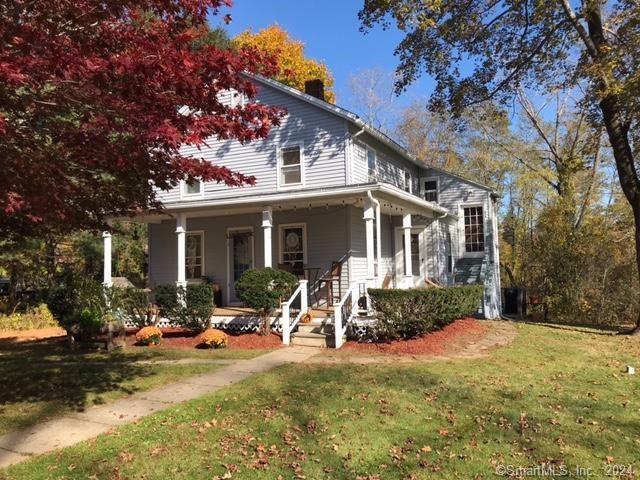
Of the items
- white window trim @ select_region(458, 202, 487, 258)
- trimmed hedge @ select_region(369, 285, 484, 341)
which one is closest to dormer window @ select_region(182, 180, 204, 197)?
trimmed hedge @ select_region(369, 285, 484, 341)

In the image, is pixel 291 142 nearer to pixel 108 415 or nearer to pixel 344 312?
pixel 344 312

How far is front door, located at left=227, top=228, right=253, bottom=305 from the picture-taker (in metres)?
15.6

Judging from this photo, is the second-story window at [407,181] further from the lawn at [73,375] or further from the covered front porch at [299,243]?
the lawn at [73,375]

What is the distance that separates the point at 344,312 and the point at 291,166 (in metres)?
5.32

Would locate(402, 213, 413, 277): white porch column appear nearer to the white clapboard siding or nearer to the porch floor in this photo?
the white clapboard siding

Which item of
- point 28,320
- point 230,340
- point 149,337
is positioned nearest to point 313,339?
point 230,340

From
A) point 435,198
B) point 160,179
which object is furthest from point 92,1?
point 435,198

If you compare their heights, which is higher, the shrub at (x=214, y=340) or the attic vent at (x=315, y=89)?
the attic vent at (x=315, y=89)

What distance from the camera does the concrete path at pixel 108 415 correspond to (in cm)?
505

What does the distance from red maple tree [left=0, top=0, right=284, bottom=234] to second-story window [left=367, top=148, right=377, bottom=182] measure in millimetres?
10115

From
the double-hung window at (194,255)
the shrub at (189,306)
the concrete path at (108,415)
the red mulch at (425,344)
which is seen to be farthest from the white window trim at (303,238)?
the concrete path at (108,415)

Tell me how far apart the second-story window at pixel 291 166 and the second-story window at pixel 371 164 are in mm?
2126

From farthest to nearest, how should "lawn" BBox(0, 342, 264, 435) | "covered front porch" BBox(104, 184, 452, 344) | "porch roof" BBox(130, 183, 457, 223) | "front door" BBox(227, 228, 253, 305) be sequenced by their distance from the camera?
"front door" BBox(227, 228, 253, 305) → "covered front porch" BBox(104, 184, 452, 344) → "porch roof" BBox(130, 183, 457, 223) → "lawn" BBox(0, 342, 264, 435)

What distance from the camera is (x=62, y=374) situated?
851 centimetres
